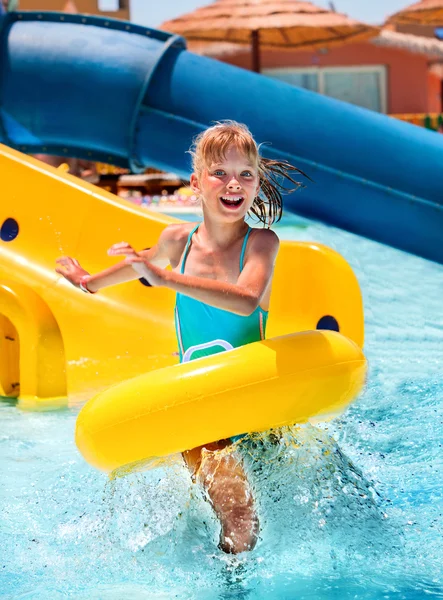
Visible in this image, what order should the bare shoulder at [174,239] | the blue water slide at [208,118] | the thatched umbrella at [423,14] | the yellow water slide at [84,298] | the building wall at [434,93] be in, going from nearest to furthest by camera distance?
the bare shoulder at [174,239]
the yellow water slide at [84,298]
the blue water slide at [208,118]
the thatched umbrella at [423,14]
the building wall at [434,93]

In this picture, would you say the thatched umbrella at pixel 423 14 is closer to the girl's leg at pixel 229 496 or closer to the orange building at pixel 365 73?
the orange building at pixel 365 73

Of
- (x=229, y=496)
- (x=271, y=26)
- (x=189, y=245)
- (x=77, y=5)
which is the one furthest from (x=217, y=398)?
(x=77, y=5)

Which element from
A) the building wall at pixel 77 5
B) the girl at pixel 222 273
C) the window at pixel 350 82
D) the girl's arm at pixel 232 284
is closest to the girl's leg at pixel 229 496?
the girl at pixel 222 273

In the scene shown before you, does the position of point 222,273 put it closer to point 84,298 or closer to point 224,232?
point 224,232

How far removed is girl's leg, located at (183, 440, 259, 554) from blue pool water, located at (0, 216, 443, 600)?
0.04 meters

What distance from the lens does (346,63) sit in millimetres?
15555

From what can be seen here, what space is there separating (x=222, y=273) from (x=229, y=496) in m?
0.48

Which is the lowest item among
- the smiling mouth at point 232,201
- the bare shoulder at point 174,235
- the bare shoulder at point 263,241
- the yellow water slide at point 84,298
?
the yellow water slide at point 84,298

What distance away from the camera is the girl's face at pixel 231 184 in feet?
6.21

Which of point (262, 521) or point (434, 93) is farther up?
point (262, 521)

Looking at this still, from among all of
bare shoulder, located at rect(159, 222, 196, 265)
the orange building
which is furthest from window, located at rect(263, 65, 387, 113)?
bare shoulder, located at rect(159, 222, 196, 265)

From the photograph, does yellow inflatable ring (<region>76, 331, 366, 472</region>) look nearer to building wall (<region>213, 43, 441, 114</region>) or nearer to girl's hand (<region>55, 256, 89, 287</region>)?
girl's hand (<region>55, 256, 89, 287</region>)

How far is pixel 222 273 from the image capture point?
1976 millimetres

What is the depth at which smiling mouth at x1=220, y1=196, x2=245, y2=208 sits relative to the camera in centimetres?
189
